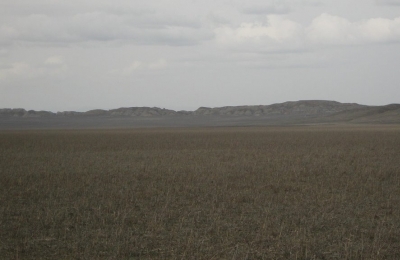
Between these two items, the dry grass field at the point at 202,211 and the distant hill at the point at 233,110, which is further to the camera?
the distant hill at the point at 233,110

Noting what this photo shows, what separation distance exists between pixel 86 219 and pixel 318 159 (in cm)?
1208

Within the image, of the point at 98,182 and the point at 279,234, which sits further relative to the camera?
the point at 98,182

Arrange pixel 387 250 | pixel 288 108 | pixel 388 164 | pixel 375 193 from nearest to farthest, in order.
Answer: pixel 387 250 → pixel 375 193 → pixel 388 164 → pixel 288 108

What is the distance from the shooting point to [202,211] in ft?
32.2

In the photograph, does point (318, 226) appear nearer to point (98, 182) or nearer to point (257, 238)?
point (257, 238)

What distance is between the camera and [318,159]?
19656 millimetres

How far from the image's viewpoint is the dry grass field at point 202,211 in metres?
7.39

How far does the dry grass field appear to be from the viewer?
739 cm

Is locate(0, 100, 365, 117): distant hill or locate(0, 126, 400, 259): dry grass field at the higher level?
locate(0, 100, 365, 117): distant hill

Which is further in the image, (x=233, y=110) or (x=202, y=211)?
(x=233, y=110)

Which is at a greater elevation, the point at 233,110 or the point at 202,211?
the point at 233,110

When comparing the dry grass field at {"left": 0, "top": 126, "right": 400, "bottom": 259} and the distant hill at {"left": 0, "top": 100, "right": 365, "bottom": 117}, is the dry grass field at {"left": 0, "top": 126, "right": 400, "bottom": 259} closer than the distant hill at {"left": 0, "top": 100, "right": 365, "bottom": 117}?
Yes

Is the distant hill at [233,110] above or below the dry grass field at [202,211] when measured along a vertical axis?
above

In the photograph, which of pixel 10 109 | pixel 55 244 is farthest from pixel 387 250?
pixel 10 109
